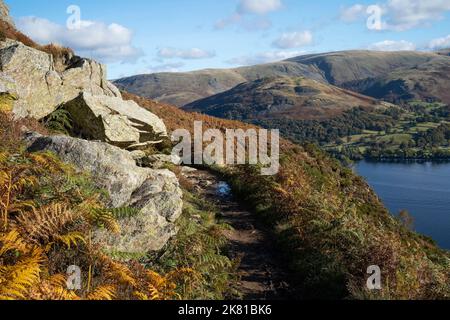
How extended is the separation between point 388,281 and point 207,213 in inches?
246

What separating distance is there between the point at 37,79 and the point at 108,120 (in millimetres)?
2796

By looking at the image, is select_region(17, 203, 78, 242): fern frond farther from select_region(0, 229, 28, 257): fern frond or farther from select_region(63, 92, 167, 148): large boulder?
select_region(63, 92, 167, 148): large boulder

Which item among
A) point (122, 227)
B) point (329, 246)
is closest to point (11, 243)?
point (122, 227)

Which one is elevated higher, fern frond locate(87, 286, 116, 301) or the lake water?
fern frond locate(87, 286, 116, 301)

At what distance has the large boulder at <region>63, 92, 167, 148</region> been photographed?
14969mm

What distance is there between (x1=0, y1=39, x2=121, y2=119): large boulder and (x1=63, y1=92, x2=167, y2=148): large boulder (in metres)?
0.71

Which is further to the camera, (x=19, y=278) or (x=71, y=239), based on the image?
(x=71, y=239)

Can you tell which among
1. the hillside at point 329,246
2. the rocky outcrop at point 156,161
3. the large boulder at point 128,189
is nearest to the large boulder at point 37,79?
the rocky outcrop at point 156,161

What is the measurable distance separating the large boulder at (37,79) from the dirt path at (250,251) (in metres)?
6.18

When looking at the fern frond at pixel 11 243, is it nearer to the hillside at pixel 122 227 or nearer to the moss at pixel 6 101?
the hillside at pixel 122 227

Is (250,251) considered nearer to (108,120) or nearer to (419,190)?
(108,120)

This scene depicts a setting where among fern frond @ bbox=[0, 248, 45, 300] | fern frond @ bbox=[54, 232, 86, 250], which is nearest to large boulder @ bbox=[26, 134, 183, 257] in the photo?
fern frond @ bbox=[54, 232, 86, 250]

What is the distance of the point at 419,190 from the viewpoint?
385 ft

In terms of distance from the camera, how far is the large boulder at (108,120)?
15.0 meters
